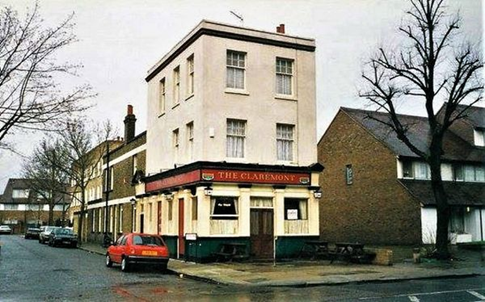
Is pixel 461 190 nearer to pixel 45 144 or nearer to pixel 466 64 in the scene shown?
pixel 466 64

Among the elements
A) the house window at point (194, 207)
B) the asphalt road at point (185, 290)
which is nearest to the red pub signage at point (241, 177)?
the house window at point (194, 207)

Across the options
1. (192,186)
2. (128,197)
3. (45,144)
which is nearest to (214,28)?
(192,186)

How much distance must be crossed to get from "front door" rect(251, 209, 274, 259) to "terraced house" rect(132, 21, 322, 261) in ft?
0.15

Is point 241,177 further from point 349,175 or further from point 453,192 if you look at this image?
point 453,192

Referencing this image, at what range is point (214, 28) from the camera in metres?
26.0

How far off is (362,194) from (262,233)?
1548cm

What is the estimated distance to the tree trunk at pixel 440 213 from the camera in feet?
83.0

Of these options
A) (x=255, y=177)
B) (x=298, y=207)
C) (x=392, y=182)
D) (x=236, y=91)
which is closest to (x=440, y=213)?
(x=298, y=207)

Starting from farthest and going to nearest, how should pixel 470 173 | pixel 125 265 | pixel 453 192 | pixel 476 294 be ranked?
pixel 470 173
pixel 453 192
pixel 125 265
pixel 476 294

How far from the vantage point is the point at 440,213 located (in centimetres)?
2589

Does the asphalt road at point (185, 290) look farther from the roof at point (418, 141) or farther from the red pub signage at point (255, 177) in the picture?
the roof at point (418, 141)

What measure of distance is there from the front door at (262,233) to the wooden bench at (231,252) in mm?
950

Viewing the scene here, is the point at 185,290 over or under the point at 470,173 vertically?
under

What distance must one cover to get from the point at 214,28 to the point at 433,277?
14466 millimetres
